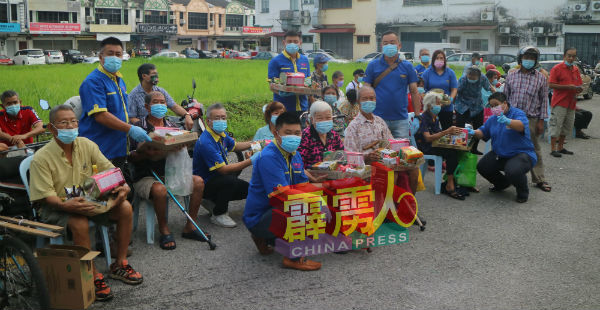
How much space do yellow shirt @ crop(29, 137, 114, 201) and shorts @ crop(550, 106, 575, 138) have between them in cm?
784

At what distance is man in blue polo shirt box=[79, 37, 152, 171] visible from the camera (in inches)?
196

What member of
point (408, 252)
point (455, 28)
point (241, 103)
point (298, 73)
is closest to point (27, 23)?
point (455, 28)

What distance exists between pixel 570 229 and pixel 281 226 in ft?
10.4

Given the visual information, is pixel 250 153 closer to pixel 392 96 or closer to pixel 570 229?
pixel 392 96

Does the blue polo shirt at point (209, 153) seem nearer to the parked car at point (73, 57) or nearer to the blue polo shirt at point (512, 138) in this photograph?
the blue polo shirt at point (512, 138)

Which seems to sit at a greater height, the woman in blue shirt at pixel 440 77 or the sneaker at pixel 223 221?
the woman in blue shirt at pixel 440 77

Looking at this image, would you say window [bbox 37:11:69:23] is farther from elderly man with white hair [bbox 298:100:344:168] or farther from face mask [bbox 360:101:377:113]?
elderly man with white hair [bbox 298:100:344:168]

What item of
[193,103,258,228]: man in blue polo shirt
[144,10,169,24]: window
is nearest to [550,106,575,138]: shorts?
[193,103,258,228]: man in blue polo shirt

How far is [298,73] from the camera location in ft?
23.8

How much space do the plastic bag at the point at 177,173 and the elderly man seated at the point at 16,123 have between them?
2.09 m

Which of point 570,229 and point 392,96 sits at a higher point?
point 392,96

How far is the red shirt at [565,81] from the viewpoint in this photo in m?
9.73

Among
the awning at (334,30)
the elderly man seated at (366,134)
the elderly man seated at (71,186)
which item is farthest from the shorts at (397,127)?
the awning at (334,30)

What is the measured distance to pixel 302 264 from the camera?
4.73 m
